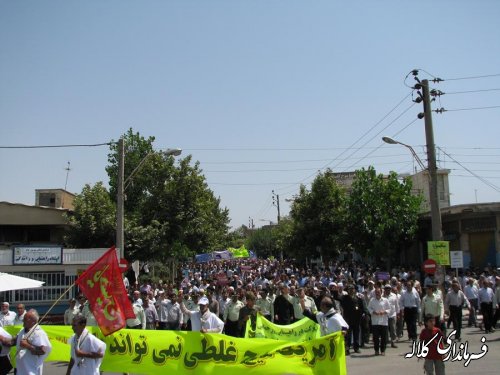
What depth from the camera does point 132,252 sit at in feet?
93.4

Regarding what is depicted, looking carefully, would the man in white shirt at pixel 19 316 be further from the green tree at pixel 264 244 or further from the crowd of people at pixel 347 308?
the green tree at pixel 264 244

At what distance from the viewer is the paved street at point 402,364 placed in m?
11.1

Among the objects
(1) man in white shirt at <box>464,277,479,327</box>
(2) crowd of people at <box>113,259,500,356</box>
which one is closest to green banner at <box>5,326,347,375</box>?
(2) crowd of people at <box>113,259,500,356</box>

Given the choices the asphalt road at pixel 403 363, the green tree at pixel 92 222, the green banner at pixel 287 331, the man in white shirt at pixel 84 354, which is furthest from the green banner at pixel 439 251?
the green tree at pixel 92 222

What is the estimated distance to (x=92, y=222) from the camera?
1141 inches

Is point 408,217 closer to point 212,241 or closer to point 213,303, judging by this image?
point 212,241

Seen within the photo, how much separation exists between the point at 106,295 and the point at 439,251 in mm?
14104

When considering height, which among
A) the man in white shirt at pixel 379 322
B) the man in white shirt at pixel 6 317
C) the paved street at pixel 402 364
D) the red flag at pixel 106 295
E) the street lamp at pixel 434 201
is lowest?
the paved street at pixel 402 364

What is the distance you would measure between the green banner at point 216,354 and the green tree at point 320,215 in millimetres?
27013

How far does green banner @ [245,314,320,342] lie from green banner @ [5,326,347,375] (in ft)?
4.51

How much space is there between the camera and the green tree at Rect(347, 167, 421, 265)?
3039 centimetres

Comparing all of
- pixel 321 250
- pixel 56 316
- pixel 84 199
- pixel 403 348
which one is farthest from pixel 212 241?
pixel 403 348

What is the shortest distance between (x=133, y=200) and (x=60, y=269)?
29.1 feet

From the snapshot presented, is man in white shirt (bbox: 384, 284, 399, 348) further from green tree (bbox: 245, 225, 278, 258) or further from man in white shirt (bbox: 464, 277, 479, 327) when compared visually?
green tree (bbox: 245, 225, 278, 258)
